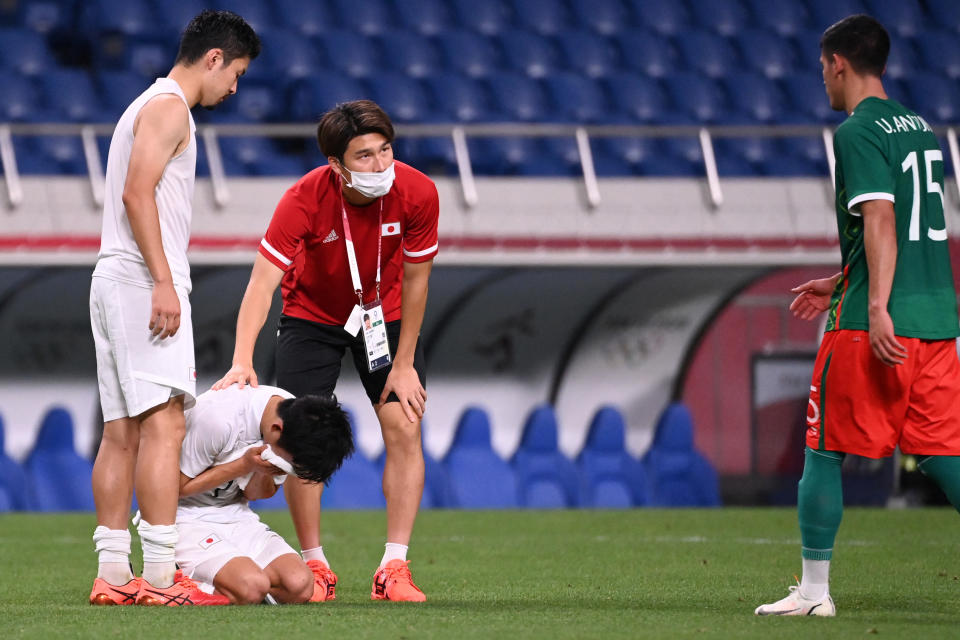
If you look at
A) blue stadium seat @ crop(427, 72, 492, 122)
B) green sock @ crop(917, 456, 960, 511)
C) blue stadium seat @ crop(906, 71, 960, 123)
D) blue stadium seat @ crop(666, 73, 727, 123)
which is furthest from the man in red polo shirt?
blue stadium seat @ crop(906, 71, 960, 123)

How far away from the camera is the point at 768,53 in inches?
535

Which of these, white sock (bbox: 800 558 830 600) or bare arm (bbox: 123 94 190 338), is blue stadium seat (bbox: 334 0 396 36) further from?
white sock (bbox: 800 558 830 600)

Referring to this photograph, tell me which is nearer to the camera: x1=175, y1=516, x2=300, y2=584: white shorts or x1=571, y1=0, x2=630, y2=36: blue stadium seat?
x1=175, y1=516, x2=300, y2=584: white shorts

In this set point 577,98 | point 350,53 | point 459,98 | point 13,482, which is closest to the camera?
point 13,482

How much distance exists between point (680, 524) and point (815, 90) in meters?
6.07

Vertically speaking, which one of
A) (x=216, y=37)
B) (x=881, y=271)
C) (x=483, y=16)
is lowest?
(x=881, y=271)

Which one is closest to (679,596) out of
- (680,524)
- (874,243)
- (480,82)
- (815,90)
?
(874,243)

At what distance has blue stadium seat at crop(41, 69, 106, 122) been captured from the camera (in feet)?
37.1

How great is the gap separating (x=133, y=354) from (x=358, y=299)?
0.82 meters

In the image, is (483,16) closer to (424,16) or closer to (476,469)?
(424,16)

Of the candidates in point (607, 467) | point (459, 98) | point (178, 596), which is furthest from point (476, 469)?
point (178, 596)

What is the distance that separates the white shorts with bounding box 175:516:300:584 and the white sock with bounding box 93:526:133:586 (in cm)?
17

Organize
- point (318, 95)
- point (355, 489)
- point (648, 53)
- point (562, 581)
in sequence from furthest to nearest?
point (648, 53) → point (318, 95) → point (355, 489) → point (562, 581)

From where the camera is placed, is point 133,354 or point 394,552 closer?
point 133,354
